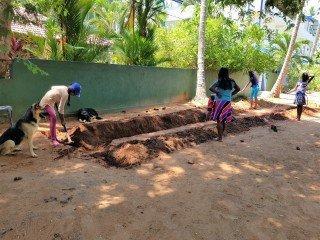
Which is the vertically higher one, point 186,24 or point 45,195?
point 186,24

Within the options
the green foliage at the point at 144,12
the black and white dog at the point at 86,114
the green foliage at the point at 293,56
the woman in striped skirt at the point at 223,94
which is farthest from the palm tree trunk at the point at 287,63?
the black and white dog at the point at 86,114

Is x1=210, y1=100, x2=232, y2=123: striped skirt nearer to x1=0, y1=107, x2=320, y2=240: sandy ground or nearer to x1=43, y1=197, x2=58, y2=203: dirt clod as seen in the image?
x1=0, y1=107, x2=320, y2=240: sandy ground

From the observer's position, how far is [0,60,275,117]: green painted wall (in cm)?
959

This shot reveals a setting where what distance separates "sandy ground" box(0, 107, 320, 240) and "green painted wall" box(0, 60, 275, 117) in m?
1.98

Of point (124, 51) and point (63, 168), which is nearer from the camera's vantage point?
point (63, 168)

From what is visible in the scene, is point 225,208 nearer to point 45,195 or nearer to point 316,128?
point 45,195

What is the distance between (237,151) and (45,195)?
4.75 meters

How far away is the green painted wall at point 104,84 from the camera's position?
959cm

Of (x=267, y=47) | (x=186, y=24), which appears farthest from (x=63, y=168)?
(x=267, y=47)

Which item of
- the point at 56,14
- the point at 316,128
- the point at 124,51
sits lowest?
the point at 316,128

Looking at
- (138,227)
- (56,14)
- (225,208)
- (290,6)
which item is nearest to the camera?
(138,227)

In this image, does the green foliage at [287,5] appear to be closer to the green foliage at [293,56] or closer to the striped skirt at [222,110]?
the striped skirt at [222,110]

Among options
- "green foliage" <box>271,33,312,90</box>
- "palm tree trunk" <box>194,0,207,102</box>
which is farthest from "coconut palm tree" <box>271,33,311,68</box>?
"palm tree trunk" <box>194,0,207,102</box>

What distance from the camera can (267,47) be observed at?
68.9ft
